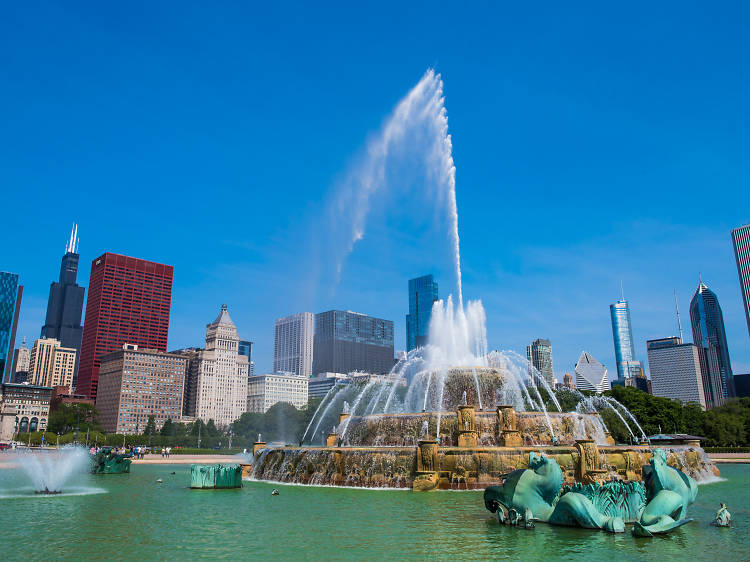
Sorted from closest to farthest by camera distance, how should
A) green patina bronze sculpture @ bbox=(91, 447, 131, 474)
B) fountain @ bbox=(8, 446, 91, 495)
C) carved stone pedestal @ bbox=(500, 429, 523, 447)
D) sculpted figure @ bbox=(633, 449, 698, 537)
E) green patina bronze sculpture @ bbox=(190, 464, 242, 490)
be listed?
sculpted figure @ bbox=(633, 449, 698, 537), fountain @ bbox=(8, 446, 91, 495), green patina bronze sculpture @ bbox=(190, 464, 242, 490), carved stone pedestal @ bbox=(500, 429, 523, 447), green patina bronze sculpture @ bbox=(91, 447, 131, 474)

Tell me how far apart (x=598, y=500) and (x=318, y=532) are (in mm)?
7184

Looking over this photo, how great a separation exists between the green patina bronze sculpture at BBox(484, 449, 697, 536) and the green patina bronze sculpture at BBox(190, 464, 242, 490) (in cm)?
1453

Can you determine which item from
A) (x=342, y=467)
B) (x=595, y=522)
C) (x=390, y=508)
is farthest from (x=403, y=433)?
(x=595, y=522)

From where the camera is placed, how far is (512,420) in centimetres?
2939

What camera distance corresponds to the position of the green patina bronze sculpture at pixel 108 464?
38.5 m

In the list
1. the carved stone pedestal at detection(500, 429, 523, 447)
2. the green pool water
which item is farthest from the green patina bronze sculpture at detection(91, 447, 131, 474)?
the carved stone pedestal at detection(500, 429, 523, 447)

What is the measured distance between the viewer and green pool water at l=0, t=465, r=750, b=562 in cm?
1235

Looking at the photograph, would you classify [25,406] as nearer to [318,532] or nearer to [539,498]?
[318,532]

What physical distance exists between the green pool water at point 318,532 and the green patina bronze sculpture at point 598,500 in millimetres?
388

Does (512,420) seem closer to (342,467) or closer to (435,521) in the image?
(342,467)

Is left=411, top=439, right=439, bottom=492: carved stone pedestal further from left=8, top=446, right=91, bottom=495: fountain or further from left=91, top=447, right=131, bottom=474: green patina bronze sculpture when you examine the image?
left=91, top=447, right=131, bottom=474: green patina bronze sculpture

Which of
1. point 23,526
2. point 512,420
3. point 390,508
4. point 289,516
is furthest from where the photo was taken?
point 512,420

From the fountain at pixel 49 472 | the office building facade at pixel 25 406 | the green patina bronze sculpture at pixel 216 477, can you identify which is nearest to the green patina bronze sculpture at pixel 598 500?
the green patina bronze sculpture at pixel 216 477

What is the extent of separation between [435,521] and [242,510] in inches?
260
